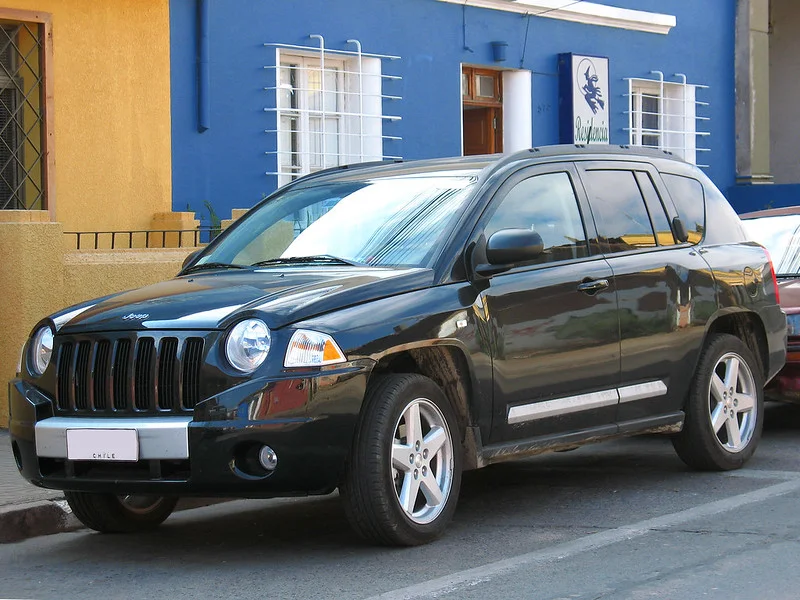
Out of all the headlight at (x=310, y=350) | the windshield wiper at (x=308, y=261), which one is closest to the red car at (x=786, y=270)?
the windshield wiper at (x=308, y=261)

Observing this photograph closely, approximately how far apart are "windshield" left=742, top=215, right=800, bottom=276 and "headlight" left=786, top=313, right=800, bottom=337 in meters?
0.73

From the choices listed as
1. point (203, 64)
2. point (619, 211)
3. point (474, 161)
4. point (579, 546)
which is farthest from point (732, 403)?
point (203, 64)

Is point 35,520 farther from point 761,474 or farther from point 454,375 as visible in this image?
point 761,474

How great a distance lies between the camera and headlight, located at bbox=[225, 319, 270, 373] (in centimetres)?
593

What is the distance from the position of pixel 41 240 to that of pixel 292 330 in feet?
16.1

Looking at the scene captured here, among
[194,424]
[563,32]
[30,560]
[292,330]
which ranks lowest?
[30,560]

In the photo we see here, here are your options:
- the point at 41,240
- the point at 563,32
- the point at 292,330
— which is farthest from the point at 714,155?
the point at 292,330

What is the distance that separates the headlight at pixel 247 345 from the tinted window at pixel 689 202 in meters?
3.24

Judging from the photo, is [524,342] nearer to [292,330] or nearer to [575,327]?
[575,327]

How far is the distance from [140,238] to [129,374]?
7306 millimetres

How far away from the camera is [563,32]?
1803cm

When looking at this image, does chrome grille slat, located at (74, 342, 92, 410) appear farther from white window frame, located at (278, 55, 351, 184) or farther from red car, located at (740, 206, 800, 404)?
white window frame, located at (278, 55, 351, 184)

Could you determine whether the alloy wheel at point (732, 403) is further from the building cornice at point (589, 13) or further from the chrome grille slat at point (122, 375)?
the building cornice at point (589, 13)

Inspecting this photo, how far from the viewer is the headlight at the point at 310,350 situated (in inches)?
233
